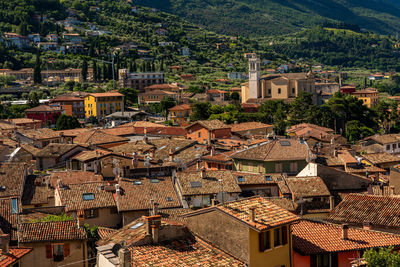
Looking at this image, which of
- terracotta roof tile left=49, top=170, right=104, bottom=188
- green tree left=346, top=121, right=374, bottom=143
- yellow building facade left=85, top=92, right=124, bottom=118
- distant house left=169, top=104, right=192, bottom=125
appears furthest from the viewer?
yellow building facade left=85, top=92, right=124, bottom=118

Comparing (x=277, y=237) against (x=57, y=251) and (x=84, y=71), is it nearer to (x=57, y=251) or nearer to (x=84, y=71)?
(x=57, y=251)

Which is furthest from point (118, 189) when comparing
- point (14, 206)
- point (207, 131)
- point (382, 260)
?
point (207, 131)

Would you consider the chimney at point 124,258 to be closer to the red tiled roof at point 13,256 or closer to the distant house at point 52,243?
the red tiled roof at point 13,256

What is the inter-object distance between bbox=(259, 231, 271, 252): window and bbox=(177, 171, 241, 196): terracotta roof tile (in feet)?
49.3

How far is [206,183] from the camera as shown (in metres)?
35.0

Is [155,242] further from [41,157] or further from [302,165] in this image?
[41,157]

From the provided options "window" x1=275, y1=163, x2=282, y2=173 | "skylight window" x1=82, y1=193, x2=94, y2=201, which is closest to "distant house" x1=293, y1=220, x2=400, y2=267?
"skylight window" x1=82, y1=193, x2=94, y2=201

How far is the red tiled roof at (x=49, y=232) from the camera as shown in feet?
76.1

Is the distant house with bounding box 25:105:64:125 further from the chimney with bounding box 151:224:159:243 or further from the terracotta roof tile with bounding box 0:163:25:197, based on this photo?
the chimney with bounding box 151:224:159:243

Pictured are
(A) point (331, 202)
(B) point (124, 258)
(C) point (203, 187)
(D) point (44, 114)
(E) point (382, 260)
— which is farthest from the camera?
(D) point (44, 114)

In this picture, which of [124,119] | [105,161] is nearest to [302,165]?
[105,161]

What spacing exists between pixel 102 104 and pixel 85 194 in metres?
87.4

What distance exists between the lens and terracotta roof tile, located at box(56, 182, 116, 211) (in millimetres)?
31797

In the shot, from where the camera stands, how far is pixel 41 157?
56125 mm
